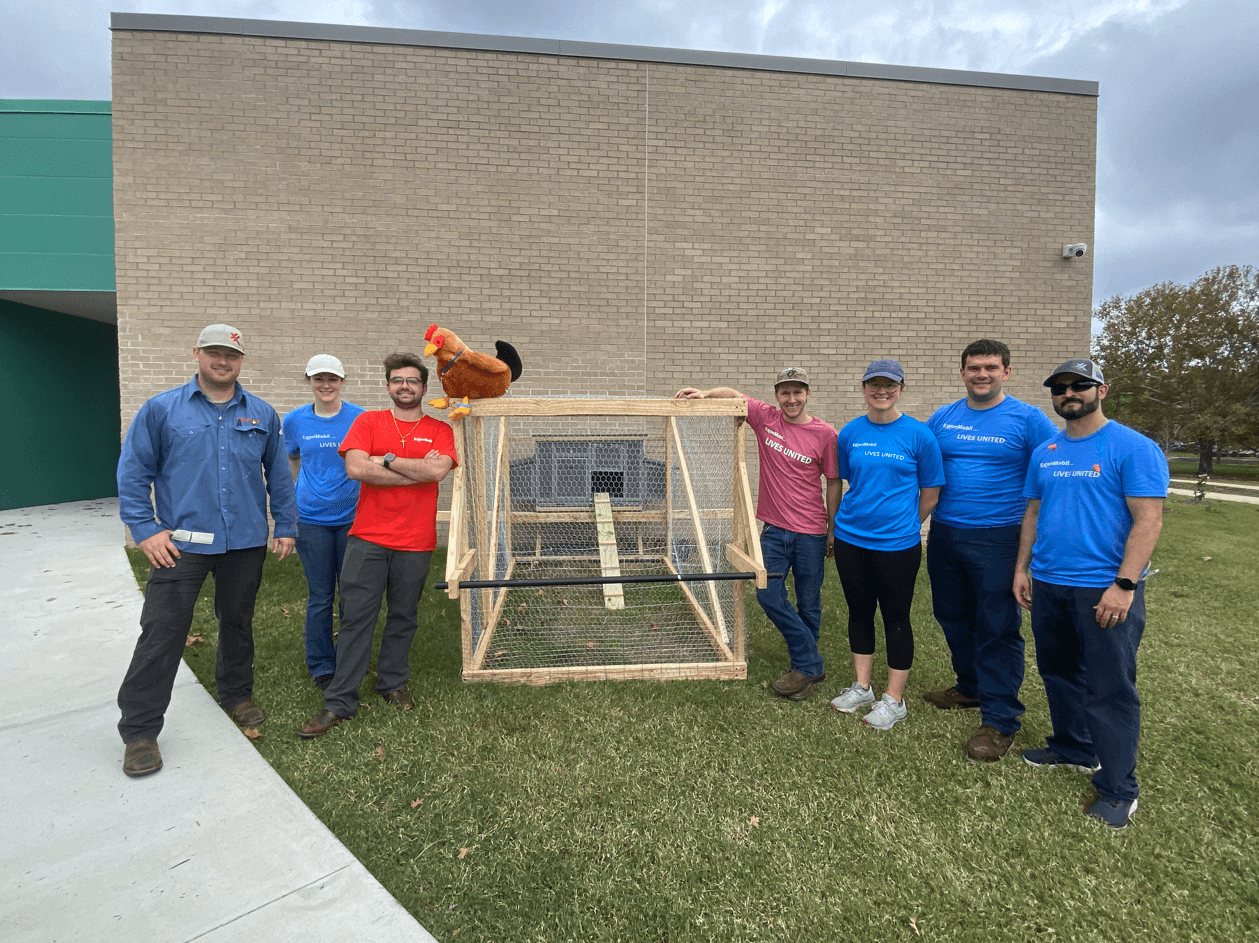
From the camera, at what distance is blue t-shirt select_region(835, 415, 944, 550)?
3.08 meters

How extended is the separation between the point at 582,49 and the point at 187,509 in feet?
22.6

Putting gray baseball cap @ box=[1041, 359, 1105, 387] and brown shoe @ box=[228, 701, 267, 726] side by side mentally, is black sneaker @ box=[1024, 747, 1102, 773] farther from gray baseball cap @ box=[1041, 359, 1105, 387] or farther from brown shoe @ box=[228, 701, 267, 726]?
brown shoe @ box=[228, 701, 267, 726]

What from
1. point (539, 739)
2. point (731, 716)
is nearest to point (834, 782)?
point (731, 716)

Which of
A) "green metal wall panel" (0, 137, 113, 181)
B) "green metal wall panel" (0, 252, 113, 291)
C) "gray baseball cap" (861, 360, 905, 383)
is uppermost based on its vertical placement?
"green metal wall panel" (0, 137, 113, 181)

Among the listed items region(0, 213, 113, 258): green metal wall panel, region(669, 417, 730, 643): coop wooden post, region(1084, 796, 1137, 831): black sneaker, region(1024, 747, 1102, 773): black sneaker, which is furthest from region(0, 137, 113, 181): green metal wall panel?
region(1084, 796, 1137, 831): black sneaker

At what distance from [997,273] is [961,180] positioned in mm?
1269

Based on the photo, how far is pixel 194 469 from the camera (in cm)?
283

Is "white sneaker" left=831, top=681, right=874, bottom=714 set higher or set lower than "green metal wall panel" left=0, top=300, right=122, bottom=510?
lower

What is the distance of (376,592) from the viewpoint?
3.25m

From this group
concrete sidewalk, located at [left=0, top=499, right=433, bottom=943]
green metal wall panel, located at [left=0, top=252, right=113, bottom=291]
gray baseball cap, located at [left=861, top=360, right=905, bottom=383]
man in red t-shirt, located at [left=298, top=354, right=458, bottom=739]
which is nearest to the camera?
concrete sidewalk, located at [left=0, top=499, right=433, bottom=943]

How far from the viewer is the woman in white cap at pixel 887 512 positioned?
10.1 feet

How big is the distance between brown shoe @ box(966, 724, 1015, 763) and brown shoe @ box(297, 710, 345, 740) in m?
3.18

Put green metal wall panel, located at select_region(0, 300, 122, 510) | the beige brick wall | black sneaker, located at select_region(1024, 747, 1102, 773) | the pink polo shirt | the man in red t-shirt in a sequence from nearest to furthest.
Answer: black sneaker, located at select_region(1024, 747, 1102, 773) < the man in red t-shirt < the pink polo shirt < the beige brick wall < green metal wall panel, located at select_region(0, 300, 122, 510)

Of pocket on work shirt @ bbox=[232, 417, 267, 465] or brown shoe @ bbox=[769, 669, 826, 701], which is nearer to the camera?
pocket on work shirt @ bbox=[232, 417, 267, 465]
